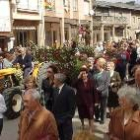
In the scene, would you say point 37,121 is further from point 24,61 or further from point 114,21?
point 114,21

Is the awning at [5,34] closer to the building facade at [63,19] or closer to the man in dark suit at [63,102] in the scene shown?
the building facade at [63,19]

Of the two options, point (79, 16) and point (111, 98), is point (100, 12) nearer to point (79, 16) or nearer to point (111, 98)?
point (79, 16)

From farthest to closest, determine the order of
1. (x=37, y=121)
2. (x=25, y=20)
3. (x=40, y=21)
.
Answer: (x=40, y=21) < (x=25, y=20) < (x=37, y=121)

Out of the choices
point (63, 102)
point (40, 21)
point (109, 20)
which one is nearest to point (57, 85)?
point (63, 102)

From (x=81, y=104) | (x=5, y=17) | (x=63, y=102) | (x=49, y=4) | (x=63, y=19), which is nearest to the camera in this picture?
(x=63, y=102)

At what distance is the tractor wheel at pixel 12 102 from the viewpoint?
44.8 ft

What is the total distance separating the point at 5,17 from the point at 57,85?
22509 mm

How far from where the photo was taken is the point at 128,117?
5.42 meters

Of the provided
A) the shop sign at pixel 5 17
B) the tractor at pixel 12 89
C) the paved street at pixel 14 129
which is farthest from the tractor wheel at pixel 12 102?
the shop sign at pixel 5 17

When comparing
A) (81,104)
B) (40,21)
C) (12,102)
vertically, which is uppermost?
(40,21)

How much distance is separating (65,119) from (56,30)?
3329 cm

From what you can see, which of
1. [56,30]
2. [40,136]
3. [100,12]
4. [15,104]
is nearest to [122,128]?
[40,136]

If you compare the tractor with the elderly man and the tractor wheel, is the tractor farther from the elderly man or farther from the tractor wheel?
the elderly man

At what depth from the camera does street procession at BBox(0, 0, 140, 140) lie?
18.8 ft
